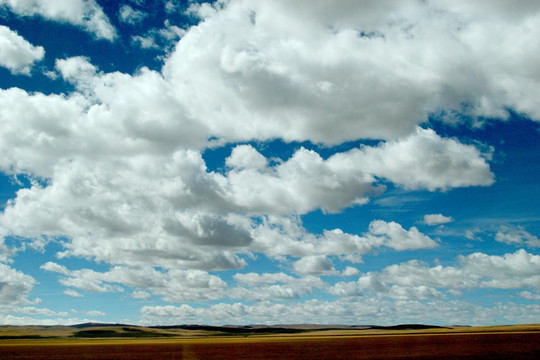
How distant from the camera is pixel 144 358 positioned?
200 ft

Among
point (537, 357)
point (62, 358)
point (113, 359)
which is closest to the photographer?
point (537, 357)

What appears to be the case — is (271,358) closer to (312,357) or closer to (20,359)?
(312,357)

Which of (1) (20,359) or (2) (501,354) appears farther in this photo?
(1) (20,359)

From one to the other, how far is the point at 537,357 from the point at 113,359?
51.7 m

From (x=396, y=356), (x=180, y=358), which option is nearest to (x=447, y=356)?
(x=396, y=356)

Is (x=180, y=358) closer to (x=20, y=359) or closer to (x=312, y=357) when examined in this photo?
(x=312, y=357)

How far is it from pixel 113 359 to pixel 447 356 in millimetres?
42327

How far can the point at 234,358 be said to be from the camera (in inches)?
2288

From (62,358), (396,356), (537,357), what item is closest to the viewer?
(537,357)

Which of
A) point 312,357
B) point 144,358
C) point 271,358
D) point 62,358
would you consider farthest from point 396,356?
point 62,358

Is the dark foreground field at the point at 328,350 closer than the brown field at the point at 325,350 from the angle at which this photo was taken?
Yes

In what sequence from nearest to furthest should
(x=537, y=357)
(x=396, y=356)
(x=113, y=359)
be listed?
(x=537, y=357), (x=396, y=356), (x=113, y=359)

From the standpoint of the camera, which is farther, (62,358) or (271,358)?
(62,358)

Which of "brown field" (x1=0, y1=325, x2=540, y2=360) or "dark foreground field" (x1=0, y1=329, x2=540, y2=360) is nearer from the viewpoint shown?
"dark foreground field" (x1=0, y1=329, x2=540, y2=360)
